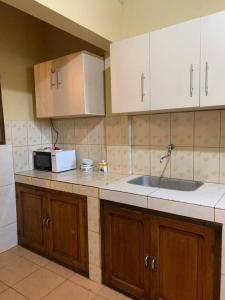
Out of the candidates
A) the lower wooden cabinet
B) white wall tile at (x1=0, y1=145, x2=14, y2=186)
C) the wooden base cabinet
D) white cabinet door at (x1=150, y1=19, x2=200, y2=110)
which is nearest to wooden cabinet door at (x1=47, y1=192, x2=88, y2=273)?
the lower wooden cabinet

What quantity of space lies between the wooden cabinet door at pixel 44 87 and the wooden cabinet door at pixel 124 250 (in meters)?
1.28

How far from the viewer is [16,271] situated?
2.04 metres

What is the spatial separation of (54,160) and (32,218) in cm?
62

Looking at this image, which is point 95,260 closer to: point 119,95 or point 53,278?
point 53,278

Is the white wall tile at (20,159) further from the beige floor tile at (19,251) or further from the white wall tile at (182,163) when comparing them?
the white wall tile at (182,163)

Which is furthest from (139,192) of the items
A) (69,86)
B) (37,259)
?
(37,259)

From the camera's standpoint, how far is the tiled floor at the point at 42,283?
5.68ft

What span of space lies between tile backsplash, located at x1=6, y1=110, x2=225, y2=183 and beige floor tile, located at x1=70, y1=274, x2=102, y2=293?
0.98 meters

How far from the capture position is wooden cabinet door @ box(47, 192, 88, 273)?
1.89 metres

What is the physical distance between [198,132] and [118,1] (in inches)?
53.8

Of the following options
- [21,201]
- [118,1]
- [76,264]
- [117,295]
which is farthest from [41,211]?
[118,1]

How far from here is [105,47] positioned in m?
2.09

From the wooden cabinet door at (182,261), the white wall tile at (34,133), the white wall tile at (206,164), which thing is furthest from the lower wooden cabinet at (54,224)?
the white wall tile at (206,164)

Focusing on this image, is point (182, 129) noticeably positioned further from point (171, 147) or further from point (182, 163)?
point (182, 163)
